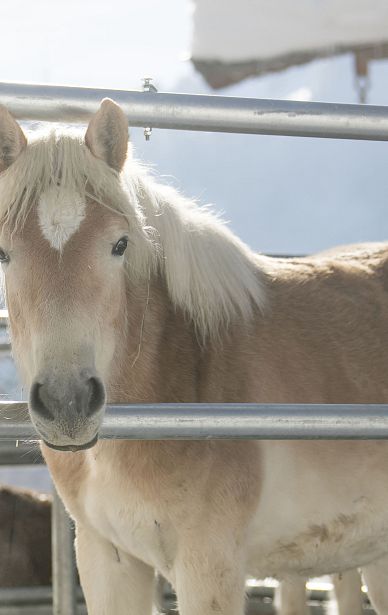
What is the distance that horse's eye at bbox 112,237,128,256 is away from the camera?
2.04 metres

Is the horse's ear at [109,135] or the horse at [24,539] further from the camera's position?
the horse at [24,539]

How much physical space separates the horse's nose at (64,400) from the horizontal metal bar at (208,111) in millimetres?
579

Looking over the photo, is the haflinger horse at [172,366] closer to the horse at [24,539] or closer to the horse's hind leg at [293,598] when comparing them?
the horse's hind leg at [293,598]

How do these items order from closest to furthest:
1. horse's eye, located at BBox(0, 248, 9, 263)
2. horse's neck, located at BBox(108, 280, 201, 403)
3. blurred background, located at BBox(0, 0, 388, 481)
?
1. horse's eye, located at BBox(0, 248, 9, 263)
2. horse's neck, located at BBox(108, 280, 201, 403)
3. blurred background, located at BBox(0, 0, 388, 481)

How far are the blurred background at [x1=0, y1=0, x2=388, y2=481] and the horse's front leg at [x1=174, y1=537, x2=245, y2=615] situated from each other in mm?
5263

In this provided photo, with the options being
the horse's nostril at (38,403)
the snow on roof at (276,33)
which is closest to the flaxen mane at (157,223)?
the horse's nostril at (38,403)

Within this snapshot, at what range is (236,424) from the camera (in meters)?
1.69

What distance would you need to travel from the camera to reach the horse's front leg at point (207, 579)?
2195mm

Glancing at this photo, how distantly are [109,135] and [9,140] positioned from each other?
0.73 feet

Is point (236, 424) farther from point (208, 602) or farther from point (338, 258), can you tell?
point (338, 258)

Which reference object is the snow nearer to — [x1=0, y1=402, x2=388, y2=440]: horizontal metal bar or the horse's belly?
the horse's belly

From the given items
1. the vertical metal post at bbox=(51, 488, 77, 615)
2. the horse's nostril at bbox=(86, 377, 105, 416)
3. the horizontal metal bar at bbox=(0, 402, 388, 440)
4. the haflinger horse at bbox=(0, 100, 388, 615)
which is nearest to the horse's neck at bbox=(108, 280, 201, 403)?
the haflinger horse at bbox=(0, 100, 388, 615)

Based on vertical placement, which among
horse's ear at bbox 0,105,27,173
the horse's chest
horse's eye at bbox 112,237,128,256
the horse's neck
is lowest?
the horse's chest

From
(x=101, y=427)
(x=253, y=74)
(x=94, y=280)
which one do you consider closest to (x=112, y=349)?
(x=94, y=280)
